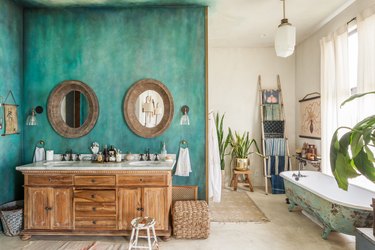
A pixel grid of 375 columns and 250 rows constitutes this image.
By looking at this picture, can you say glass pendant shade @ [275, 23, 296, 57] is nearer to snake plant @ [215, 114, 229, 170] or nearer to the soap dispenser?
the soap dispenser

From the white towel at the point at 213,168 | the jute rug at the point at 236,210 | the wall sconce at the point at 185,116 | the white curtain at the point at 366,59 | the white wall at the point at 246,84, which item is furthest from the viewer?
the white wall at the point at 246,84

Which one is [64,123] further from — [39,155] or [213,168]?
[213,168]

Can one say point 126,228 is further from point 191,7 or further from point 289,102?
point 289,102

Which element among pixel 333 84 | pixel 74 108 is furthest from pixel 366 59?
pixel 74 108

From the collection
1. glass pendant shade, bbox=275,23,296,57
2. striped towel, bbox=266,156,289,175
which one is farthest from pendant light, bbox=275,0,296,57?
striped towel, bbox=266,156,289,175

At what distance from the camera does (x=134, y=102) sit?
12.8ft

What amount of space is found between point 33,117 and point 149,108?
1782 millimetres

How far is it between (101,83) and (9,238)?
2.47 metres

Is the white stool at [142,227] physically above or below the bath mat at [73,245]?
above

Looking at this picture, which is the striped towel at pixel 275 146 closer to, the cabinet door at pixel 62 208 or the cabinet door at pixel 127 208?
the cabinet door at pixel 127 208

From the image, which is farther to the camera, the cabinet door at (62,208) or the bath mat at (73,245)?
the cabinet door at (62,208)

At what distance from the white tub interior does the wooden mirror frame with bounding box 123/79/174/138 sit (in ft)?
7.43

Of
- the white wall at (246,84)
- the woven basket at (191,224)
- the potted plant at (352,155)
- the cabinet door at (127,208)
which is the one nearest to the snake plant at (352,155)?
the potted plant at (352,155)

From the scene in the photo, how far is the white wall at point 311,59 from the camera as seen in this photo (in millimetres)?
3972
